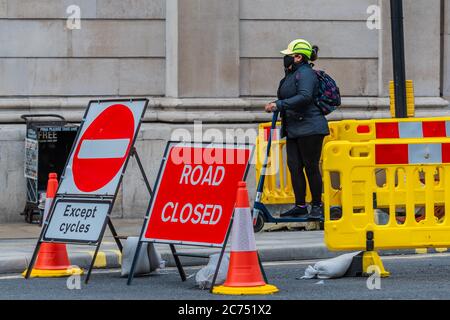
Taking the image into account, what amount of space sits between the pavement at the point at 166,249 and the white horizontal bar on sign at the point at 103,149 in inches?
55.6

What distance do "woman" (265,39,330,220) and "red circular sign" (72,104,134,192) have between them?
214cm

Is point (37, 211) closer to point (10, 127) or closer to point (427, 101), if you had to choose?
point (10, 127)

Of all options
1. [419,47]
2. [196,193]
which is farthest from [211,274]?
[419,47]

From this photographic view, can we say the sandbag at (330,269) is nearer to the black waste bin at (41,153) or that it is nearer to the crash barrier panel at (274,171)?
the crash barrier panel at (274,171)

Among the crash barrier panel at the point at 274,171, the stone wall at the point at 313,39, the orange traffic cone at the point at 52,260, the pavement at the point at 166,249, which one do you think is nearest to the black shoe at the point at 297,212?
the pavement at the point at 166,249

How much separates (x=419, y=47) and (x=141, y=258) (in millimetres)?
7511

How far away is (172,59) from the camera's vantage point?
53.5ft

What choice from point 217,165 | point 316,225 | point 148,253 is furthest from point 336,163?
point 316,225

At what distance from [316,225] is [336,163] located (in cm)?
456

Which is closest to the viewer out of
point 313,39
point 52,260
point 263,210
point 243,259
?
point 243,259

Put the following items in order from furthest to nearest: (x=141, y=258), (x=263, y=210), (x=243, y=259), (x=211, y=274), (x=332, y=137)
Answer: (x=332, y=137), (x=263, y=210), (x=141, y=258), (x=211, y=274), (x=243, y=259)

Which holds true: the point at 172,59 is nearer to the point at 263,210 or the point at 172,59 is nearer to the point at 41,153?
the point at 41,153

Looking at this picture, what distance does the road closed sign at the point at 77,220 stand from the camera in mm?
10383

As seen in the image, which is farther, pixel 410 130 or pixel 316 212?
pixel 316 212
